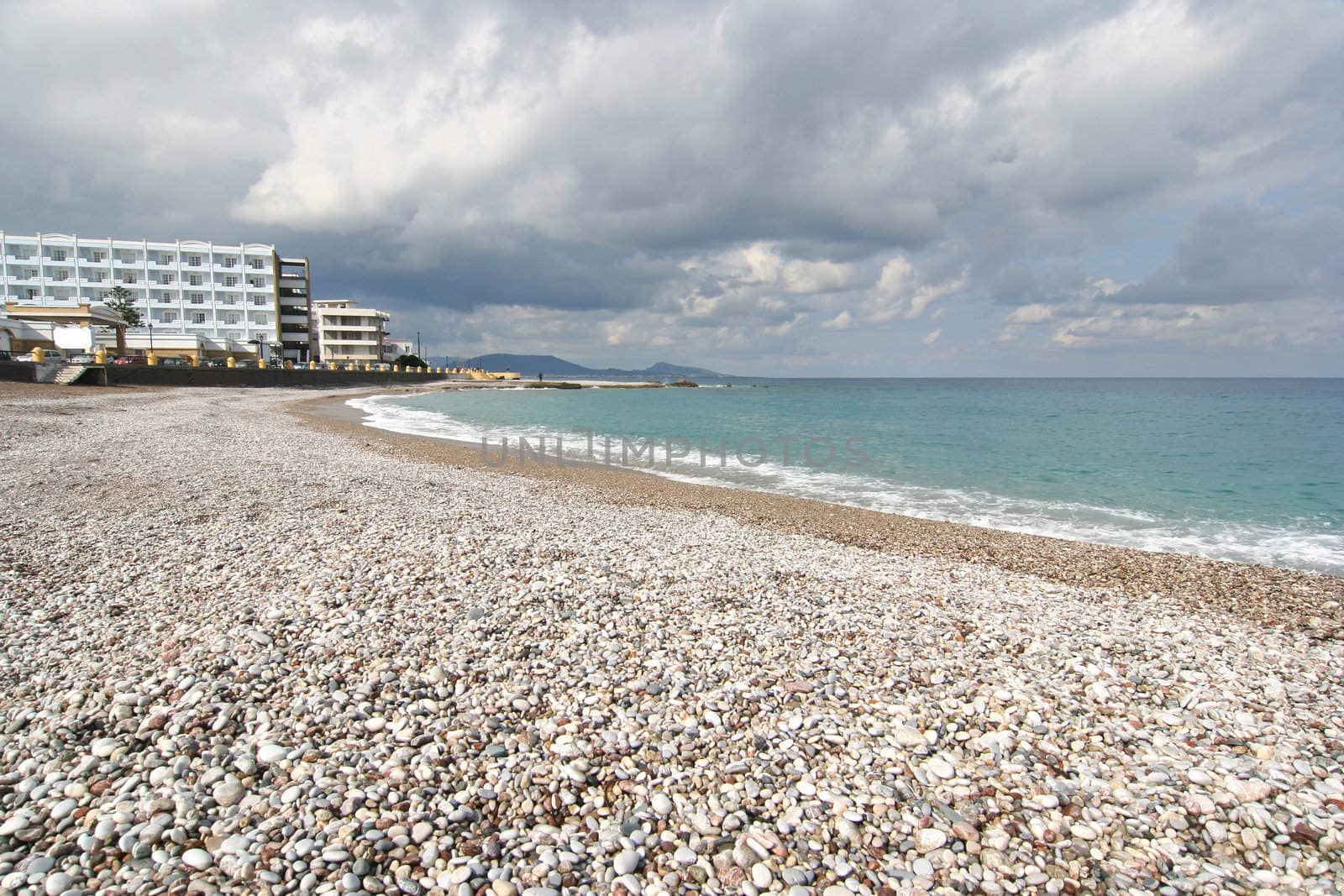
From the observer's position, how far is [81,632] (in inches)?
219

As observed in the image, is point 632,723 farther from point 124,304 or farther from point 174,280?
point 174,280

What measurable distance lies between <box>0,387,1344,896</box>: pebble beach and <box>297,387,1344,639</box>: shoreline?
0.16m

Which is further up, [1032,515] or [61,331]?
[61,331]

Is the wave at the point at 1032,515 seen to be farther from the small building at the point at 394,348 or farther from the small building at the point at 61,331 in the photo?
the small building at the point at 394,348

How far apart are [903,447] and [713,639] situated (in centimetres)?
2629

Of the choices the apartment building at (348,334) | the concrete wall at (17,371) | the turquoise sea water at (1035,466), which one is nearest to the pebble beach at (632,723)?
the turquoise sea water at (1035,466)

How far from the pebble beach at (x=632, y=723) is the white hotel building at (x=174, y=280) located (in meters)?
92.2

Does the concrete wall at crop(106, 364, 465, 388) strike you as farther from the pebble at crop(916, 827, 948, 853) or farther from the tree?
the pebble at crop(916, 827, 948, 853)

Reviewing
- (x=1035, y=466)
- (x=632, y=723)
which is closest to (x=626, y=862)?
(x=632, y=723)

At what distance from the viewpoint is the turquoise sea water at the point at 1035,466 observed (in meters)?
14.1

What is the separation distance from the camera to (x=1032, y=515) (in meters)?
15.1

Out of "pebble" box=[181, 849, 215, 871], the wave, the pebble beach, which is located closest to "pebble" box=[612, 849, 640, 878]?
the pebble beach

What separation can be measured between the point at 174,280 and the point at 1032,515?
113436 millimetres

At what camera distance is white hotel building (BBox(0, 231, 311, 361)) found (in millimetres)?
85562
